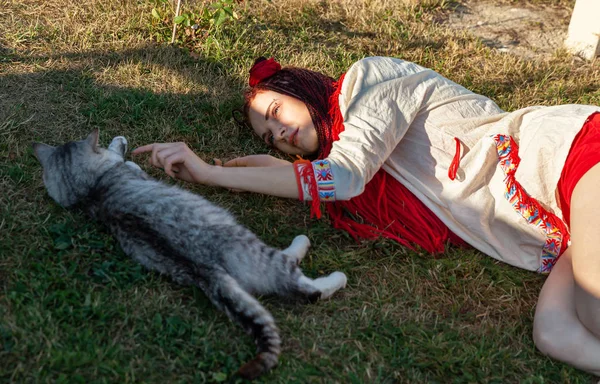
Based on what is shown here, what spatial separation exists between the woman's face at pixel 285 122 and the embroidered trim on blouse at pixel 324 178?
49 centimetres

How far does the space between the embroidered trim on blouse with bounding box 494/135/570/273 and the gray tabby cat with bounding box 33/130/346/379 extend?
0.97 m

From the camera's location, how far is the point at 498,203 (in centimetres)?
318

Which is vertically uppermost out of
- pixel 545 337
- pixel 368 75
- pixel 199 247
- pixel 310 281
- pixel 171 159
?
pixel 368 75

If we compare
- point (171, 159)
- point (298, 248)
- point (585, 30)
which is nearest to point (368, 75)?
point (298, 248)

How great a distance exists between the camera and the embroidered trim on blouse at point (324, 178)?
3.07 metres

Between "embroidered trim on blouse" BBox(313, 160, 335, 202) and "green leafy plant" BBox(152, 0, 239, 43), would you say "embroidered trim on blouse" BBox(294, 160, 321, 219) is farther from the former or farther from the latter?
"green leafy plant" BBox(152, 0, 239, 43)

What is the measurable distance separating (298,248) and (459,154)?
0.98 m

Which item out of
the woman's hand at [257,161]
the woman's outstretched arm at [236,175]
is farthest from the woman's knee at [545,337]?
the woman's hand at [257,161]

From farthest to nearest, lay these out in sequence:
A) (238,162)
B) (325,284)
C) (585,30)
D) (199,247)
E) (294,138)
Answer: (585,30) < (238,162) < (294,138) < (325,284) < (199,247)

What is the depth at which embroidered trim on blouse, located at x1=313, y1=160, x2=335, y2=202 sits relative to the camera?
3.07 metres

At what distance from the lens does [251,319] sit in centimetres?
251

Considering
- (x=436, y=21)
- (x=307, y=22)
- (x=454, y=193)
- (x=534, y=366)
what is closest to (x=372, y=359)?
(x=534, y=366)

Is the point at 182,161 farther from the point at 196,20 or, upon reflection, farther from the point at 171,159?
the point at 196,20

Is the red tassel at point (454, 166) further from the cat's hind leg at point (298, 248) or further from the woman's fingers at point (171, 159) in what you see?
the woman's fingers at point (171, 159)
